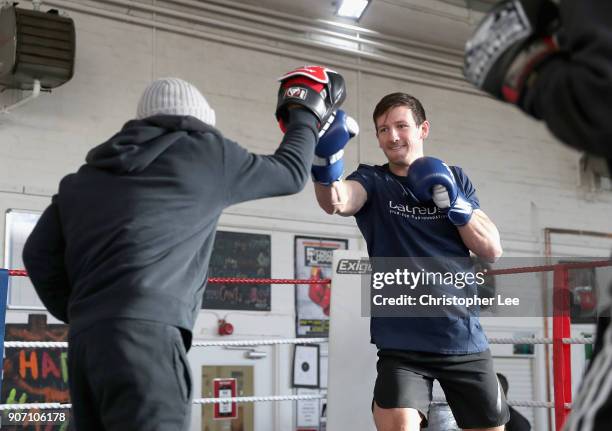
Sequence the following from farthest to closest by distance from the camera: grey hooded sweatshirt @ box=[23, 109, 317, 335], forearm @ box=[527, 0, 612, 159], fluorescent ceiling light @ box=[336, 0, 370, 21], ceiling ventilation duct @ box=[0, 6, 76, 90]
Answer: fluorescent ceiling light @ box=[336, 0, 370, 21], ceiling ventilation duct @ box=[0, 6, 76, 90], grey hooded sweatshirt @ box=[23, 109, 317, 335], forearm @ box=[527, 0, 612, 159]

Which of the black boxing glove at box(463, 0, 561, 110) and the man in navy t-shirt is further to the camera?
the man in navy t-shirt

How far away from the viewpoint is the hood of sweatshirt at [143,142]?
153 cm

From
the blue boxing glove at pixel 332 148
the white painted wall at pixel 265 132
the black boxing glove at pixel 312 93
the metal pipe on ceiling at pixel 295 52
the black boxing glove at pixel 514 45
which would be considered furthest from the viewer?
the metal pipe on ceiling at pixel 295 52

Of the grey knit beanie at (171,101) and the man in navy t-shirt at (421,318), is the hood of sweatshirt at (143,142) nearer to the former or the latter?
the grey knit beanie at (171,101)

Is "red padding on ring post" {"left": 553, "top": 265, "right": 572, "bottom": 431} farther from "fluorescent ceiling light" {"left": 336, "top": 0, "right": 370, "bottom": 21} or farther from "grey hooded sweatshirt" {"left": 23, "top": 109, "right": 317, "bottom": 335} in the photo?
"fluorescent ceiling light" {"left": 336, "top": 0, "right": 370, "bottom": 21}

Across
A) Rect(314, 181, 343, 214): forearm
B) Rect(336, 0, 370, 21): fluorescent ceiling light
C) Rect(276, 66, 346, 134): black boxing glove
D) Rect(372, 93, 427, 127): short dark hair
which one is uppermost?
Rect(336, 0, 370, 21): fluorescent ceiling light

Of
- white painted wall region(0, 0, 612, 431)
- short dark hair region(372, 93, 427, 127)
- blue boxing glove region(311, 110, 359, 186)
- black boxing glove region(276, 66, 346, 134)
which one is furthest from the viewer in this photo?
white painted wall region(0, 0, 612, 431)

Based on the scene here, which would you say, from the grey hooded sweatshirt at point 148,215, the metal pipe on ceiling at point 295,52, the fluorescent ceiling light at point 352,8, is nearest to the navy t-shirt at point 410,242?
Answer: the grey hooded sweatshirt at point 148,215

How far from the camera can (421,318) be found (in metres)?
2.38

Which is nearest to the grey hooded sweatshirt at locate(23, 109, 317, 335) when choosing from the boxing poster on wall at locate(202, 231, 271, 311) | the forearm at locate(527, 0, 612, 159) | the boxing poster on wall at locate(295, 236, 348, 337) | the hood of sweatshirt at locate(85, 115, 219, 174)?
the hood of sweatshirt at locate(85, 115, 219, 174)

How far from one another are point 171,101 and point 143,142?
122 millimetres

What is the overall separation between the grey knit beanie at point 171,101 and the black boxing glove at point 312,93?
0.96 feet

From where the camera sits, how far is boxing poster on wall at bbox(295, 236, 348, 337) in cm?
623

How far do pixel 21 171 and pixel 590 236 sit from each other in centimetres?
524
